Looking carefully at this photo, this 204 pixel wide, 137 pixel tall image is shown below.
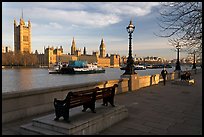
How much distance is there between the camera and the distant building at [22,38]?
16862 centimetres

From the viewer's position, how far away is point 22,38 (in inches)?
6673

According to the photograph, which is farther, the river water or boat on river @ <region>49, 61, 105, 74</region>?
boat on river @ <region>49, 61, 105, 74</region>

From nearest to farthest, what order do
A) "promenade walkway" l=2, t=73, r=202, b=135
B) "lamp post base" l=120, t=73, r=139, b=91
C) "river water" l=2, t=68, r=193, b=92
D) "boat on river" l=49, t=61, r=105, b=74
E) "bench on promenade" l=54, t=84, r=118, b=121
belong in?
"bench on promenade" l=54, t=84, r=118, b=121
"promenade walkway" l=2, t=73, r=202, b=135
"lamp post base" l=120, t=73, r=139, b=91
"river water" l=2, t=68, r=193, b=92
"boat on river" l=49, t=61, r=105, b=74

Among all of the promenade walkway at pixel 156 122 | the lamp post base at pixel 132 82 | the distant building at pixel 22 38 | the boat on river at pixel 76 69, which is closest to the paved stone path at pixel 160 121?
the promenade walkway at pixel 156 122

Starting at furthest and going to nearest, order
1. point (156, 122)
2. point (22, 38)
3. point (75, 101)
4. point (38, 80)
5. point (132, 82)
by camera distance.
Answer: point (22, 38) < point (38, 80) < point (132, 82) < point (156, 122) < point (75, 101)

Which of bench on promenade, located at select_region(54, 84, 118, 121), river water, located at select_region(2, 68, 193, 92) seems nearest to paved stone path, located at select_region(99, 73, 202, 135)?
bench on promenade, located at select_region(54, 84, 118, 121)

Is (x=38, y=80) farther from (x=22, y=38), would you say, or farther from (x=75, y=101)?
(x=22, y=38)

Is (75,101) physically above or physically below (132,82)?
above

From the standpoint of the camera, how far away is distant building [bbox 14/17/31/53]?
553 feet

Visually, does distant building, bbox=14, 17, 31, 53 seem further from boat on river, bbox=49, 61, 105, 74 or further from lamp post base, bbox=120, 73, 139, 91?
lamp post base, bbox=120, 73, 139, 91

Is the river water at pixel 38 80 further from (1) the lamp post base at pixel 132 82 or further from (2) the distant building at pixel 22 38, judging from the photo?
(2) the distant building at pixel 22 38

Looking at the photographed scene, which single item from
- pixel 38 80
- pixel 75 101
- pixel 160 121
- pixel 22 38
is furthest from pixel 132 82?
pixel 22 38

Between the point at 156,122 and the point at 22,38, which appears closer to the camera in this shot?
the point at 156,122

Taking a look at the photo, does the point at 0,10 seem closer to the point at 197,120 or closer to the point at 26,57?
the point at 197,120
